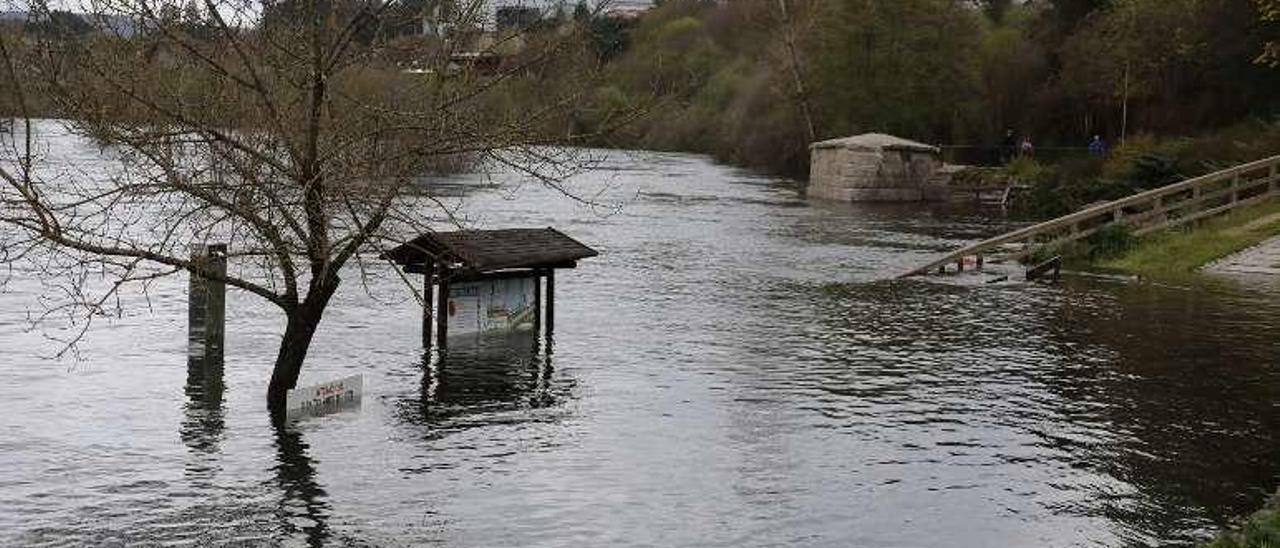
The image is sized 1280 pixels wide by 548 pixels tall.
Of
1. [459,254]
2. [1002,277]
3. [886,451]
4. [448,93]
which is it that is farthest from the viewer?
[1002,277]

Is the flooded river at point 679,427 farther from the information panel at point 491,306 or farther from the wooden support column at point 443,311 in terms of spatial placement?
the information panel at point 491,306

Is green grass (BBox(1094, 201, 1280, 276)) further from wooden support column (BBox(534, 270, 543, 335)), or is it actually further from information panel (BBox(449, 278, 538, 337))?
information panel (BBox(449, 278, 538, 337))

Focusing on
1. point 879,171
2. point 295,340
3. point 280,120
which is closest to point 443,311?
point 295,340

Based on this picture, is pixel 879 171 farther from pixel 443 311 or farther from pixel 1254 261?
pixel 443 311

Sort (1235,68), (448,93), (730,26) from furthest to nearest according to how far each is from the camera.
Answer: (730,26)
(1235,68)
(448,93)

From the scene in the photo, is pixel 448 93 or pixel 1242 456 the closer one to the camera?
pixel 1242 456

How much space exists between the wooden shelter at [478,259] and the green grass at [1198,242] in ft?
56.2

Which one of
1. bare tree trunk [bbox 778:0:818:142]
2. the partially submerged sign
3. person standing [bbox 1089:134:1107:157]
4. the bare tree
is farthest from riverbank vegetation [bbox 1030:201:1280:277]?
bare tree trunk [bbox 778:0:818:142]

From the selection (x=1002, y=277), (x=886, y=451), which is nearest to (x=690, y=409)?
(x=886, y=451)

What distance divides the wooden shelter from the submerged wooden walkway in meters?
13.5

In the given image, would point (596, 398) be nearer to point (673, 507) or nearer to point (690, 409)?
point (690, 409)

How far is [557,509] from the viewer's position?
49.2 ft

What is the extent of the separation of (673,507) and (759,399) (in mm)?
5365

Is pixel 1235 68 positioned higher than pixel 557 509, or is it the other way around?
pixel 1235 68
